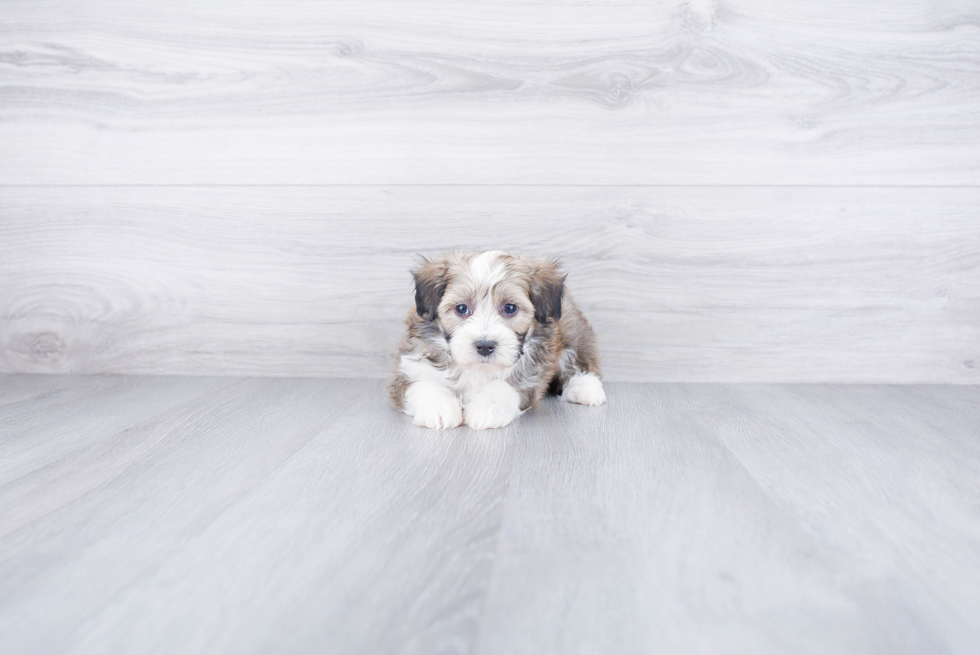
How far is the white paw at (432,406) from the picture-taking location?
1.71 meters

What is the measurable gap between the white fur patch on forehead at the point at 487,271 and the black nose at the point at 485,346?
18 cm

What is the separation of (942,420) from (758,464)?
0.79 m

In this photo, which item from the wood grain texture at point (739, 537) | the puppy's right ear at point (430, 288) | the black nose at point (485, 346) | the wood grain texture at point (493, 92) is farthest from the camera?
the wood grain texture at point (493, 92)

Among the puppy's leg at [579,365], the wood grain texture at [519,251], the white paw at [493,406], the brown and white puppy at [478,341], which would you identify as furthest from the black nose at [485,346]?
the wood grain texture at [519,251]

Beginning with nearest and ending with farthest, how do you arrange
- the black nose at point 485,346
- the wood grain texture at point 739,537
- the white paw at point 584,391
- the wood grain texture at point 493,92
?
the wood grain texture at point 739,537
the black nose at point 485,346
the white paw at point 584,391
the wood grain texture at point 493,92

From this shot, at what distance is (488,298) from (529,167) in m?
0.69

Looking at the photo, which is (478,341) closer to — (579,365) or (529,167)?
(579,365)

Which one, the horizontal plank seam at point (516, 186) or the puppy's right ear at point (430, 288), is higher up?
the horizontal plank seam at point (516, 186)

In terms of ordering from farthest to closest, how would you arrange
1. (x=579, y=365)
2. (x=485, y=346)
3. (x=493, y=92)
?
(x=493, y=92), (x=579, y=365), (x=485, y=346)

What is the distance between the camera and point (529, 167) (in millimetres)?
2264

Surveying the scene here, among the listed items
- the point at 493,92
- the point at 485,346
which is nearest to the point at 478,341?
the point at 485,346

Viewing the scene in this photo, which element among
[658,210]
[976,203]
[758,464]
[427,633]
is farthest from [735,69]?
[427,633]

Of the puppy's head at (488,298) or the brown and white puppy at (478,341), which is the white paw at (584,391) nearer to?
the brown and white puppy at (478,341)

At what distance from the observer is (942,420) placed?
1.80 metres
